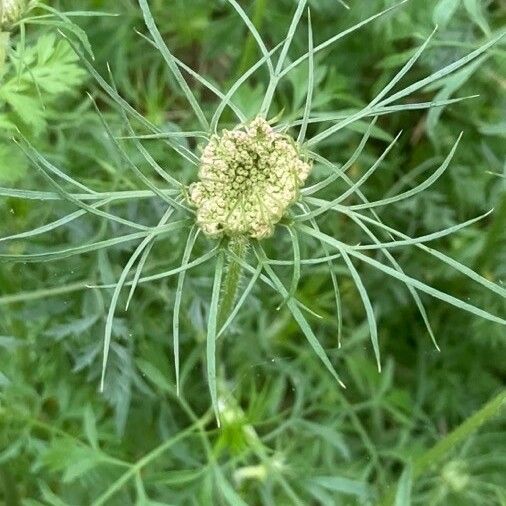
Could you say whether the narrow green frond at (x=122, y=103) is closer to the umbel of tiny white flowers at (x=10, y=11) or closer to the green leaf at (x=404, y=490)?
the umbel of tiny white flowers at (x=10, y=11)

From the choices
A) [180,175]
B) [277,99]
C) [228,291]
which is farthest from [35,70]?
[277,99]

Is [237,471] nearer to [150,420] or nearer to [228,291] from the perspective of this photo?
[150,420]

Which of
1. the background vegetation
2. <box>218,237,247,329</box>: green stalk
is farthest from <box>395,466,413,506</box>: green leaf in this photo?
<box>218,237,247,329</box>: green stalk

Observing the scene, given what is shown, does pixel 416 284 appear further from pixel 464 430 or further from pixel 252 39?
pixel 252 39

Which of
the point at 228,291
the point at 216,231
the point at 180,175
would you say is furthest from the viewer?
the point at 180,175

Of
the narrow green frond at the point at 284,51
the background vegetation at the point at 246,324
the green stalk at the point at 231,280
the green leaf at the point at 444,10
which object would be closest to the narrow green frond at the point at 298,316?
the green stalk at the point at 231,280

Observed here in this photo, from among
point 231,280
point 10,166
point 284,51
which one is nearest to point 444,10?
point 284,51
